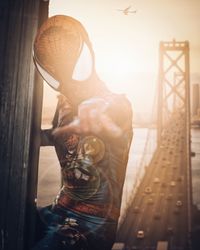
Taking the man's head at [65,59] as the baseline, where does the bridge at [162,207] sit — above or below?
below

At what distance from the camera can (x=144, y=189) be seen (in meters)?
7.16

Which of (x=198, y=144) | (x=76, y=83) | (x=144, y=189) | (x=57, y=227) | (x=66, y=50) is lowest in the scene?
(x=144, y=189)

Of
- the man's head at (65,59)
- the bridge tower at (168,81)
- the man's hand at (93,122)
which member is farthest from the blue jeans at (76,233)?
the bridge tower at (168,81)

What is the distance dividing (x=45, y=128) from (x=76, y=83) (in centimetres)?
43

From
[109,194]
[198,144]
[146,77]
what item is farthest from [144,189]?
[109,194]

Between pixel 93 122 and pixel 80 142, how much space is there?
183 millimetres

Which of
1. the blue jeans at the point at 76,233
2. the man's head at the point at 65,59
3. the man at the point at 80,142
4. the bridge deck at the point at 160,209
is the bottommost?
the bridge deck at the point at 160,209

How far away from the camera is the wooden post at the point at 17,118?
70.6 inches

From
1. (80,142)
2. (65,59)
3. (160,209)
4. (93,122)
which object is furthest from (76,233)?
(160,209)

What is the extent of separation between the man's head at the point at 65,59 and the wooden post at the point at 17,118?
0.48 ft

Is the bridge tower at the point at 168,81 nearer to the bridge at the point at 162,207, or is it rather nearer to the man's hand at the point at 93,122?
the bridge at the point at 162,207

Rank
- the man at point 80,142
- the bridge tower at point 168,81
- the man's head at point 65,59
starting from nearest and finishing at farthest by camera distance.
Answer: the man at point 80,142 → the man's head at point 65,59 → the bridge tower at point 168,81

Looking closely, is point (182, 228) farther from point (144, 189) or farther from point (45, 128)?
point (45, 128)

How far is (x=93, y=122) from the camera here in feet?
6.51
